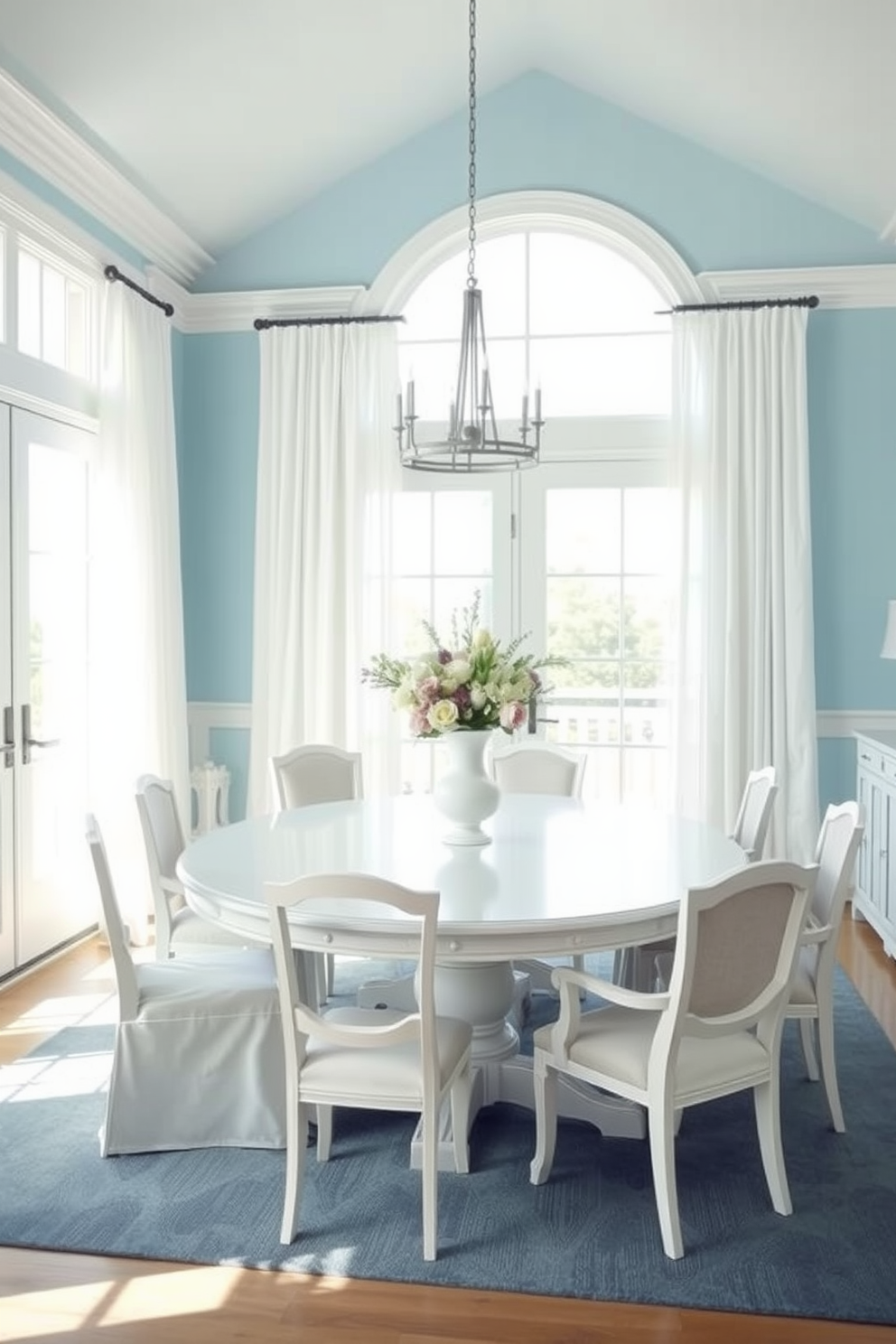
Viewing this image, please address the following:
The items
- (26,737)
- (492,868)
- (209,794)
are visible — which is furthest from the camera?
(209,794)

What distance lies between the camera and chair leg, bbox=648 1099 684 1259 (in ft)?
8.21

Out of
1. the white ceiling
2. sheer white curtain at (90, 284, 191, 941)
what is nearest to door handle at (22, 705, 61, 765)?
sheer white curtain at (90, 284, 191, 941)

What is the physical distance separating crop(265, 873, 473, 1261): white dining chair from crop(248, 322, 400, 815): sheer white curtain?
10.2 feet

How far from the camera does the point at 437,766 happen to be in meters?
5.97

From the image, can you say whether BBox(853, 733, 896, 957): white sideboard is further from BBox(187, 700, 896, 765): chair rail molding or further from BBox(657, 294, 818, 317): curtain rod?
BBox(187, 700, 896, 765): chair rail molding

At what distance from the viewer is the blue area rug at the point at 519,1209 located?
8.07 ft

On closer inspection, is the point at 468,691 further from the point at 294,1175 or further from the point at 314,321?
the point at 314,321

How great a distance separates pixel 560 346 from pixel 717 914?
4079 mm

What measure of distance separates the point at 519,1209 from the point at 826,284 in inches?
178

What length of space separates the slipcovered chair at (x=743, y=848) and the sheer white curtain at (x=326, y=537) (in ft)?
7.36

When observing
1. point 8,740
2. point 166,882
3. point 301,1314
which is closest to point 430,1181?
point 301,1314

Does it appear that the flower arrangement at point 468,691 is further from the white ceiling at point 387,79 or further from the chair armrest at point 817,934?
the white ceiling at point 387,79

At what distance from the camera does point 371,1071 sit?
2578 mm

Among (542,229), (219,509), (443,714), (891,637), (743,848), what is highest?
(542,229)
